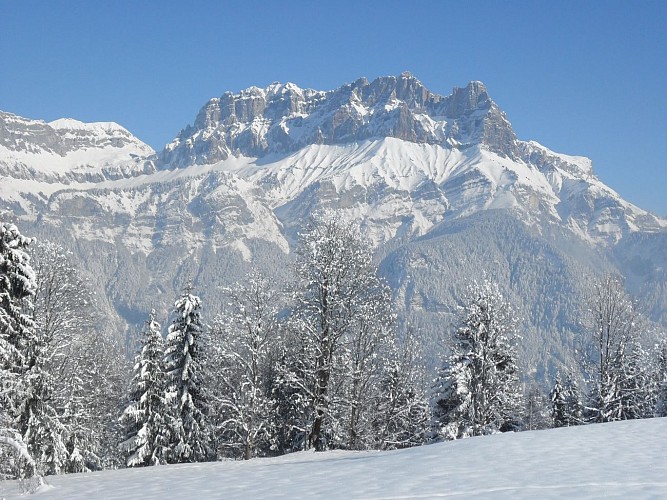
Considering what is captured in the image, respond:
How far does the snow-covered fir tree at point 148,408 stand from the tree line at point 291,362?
0.07 meters

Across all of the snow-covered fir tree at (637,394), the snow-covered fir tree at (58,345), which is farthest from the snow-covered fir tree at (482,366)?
the snow-covered fir tree at (58,345)

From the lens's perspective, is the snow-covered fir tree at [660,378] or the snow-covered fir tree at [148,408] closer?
the snow-covered fir tree at [148,408]

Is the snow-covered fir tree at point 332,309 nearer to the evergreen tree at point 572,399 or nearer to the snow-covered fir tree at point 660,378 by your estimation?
the snow-covered fir tree at point 660,378

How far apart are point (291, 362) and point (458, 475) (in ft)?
52.0

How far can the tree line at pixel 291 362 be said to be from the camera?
76.8 feet

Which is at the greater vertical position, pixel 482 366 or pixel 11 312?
pixel 11 312

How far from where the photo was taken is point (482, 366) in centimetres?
2898

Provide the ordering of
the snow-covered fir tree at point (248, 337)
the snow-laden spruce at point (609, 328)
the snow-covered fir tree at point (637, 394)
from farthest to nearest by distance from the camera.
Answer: the snow-covered fir tree at point (637, 394)
the snow-laden spruce at point (609, 328)
the snow-covered fir tree at point (248, 337)

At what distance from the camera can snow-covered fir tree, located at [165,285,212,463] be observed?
30547mm

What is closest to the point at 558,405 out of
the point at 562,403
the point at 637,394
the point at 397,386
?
the point at 562,403

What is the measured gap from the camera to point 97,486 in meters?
15.5

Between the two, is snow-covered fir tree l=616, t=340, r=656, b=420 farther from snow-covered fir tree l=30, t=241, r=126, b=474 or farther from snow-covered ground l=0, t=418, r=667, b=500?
snow-covered fir tree l=30, t=241, r=126, b=474

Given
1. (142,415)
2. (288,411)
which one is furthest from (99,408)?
(288,411)

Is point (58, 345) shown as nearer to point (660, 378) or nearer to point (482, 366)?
point (482, 366)
